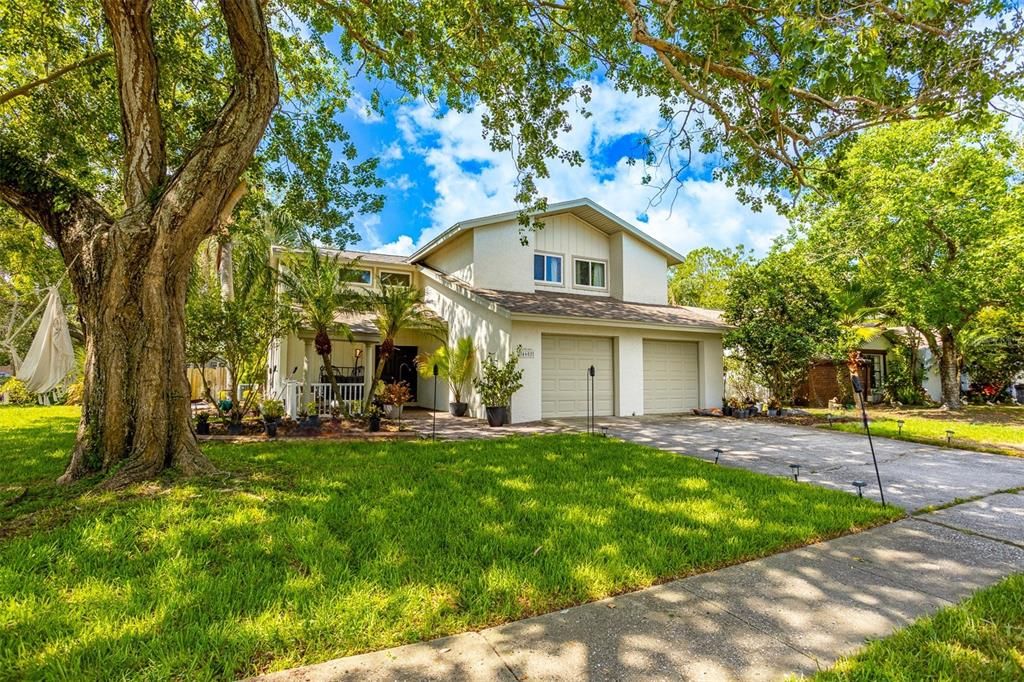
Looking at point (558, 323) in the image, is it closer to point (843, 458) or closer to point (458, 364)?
point (458, 364)

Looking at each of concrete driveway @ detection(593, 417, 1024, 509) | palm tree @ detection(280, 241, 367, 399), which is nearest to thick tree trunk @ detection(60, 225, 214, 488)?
palm tree @ detection(280, 241, 367, 399)

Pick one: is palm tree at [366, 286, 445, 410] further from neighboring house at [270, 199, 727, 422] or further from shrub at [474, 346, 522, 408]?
shrub at [474, 346, 522, 408]

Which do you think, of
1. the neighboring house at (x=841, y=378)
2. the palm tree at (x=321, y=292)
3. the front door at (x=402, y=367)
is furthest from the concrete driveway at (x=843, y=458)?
the front door at (x=402, y=367)

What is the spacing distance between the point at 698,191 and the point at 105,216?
950cm

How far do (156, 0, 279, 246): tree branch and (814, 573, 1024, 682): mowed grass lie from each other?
6999mm

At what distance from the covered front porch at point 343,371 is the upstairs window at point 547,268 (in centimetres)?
421

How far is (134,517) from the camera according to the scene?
4.18 meters

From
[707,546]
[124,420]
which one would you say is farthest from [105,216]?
[707,546]

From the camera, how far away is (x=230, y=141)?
556cm

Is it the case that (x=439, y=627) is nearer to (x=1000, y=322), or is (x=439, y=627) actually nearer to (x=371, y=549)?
(x=371, y=549)

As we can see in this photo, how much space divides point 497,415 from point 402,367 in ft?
22.5

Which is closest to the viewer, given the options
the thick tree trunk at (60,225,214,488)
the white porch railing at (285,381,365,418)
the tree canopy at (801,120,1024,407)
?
the thick tree trunk at (60,225,214,488)

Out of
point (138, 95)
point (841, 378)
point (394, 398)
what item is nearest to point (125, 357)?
point (138, 95)

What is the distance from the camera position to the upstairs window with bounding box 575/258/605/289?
15.7 meters
